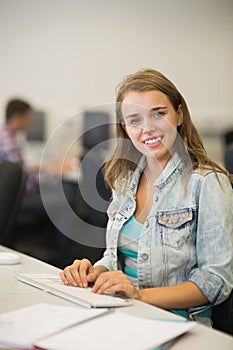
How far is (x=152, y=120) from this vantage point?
4.20 feet

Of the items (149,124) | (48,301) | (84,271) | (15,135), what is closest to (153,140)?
(149,124)

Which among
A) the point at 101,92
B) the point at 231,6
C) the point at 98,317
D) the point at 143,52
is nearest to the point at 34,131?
the point at 101,92

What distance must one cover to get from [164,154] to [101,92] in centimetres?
365

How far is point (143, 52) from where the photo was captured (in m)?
4.61

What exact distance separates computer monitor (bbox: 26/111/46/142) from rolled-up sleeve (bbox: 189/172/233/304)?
3.75 metres

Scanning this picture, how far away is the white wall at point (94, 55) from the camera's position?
4387 mm

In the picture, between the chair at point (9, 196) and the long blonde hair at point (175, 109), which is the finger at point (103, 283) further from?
the chair at point (9, 196)

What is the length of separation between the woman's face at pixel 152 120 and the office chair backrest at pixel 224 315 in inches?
15.1

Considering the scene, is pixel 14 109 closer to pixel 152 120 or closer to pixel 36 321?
pixel 152 120

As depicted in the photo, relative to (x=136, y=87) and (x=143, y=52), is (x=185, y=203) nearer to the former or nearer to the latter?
(x=136, y=87)

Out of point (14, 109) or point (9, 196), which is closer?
point (9, 196)

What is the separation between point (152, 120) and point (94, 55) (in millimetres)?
3683

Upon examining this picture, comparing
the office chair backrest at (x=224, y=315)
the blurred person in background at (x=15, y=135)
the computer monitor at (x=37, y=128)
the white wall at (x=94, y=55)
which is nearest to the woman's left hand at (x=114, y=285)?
the office chair backrest at (x=224, y=315)

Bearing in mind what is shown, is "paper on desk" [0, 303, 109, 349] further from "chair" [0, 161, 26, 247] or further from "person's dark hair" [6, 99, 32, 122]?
"person's dark hair" [6, 99, 32, 122]
